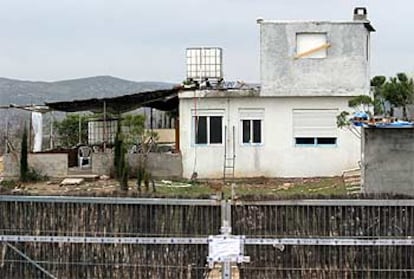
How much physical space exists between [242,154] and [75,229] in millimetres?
19264

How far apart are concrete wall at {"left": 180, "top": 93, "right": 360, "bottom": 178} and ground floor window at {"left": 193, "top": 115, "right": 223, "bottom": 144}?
0.23 m

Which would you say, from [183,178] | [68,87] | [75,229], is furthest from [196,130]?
[68,87]

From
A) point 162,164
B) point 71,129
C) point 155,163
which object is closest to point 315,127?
point 162,164

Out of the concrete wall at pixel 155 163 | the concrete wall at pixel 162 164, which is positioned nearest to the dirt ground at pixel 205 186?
the concrete wall at pixel 155 163

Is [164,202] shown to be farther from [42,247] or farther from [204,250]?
[42,247]

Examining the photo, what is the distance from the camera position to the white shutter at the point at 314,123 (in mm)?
27312

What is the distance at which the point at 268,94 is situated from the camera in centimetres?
2714

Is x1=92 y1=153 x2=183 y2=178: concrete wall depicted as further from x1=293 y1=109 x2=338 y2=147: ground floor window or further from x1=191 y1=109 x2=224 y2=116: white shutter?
x1=293 y1=109 x2=338 y2=147: ground floor window

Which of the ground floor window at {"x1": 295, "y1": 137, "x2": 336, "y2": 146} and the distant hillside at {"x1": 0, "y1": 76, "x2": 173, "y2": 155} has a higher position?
the distant hillside at {"x1": 0, "y1": 76, "x2": 173, "y2": 155}

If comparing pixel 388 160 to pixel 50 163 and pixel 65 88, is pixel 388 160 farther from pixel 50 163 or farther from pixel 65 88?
pixel 65 88

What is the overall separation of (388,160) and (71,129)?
24995mm

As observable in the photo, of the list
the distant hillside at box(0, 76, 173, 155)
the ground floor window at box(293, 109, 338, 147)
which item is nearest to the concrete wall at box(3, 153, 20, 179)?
the ground floor window at box(293, 109, 338, 147)

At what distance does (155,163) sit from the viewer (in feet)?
89.2

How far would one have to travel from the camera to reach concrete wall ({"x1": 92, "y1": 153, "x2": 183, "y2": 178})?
27078 mm
